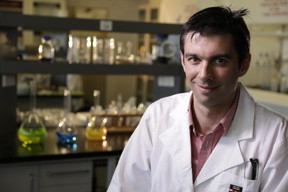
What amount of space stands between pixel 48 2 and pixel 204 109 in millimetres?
6478

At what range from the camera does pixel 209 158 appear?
142 cm

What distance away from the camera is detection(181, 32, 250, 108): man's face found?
4.25ft

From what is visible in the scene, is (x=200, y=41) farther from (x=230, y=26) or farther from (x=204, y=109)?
(x=204, y=109)

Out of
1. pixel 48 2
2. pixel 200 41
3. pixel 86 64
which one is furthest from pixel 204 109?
pixel 48 2

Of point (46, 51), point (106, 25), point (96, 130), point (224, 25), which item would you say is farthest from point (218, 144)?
point (46, 51)

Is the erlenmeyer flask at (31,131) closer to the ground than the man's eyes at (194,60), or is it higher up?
closer to the ground

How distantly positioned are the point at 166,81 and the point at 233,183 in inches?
81.6

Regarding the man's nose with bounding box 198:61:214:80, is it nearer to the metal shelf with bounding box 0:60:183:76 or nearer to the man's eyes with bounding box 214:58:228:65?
the man's eyes with bounding box 214:58:228:65

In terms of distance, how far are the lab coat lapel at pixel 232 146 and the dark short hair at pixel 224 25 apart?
212 mm

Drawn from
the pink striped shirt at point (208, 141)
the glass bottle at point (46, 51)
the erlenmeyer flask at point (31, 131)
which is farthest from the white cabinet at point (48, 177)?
the pink striped shirt at point (208, 141)

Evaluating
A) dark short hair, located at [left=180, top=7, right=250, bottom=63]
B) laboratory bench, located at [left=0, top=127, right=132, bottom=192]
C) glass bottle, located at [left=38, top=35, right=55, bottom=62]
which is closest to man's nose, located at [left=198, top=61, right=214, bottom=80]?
dark short hair, located at [left=180, top=7, right=250, bottom=63]

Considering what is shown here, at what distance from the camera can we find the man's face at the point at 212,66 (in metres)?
1.30

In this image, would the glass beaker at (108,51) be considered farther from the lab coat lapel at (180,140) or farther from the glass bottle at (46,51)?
the lab coat lapel at (180,140)

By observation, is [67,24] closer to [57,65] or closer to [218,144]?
[57,65]
